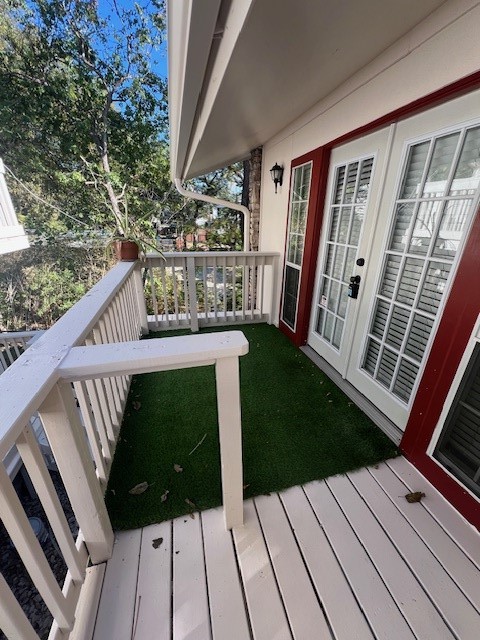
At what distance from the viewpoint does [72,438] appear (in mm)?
951

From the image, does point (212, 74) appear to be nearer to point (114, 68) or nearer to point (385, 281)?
point (385, 281)

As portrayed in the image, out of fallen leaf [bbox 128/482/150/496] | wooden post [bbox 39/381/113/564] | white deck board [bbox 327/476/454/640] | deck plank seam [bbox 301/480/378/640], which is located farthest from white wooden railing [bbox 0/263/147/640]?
white deck board [bbox 327/476/454/640]

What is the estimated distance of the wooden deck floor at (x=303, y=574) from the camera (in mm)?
1027

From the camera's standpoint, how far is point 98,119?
759 centimetres

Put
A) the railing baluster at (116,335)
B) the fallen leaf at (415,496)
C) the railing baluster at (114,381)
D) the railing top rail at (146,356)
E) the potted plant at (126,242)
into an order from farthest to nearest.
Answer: the potted plant at (126,242) < the railing baluster at (116,335) < the railing baluster at (114,381) < the fallen leaf at (415,496) < the railing top rail at (146,356)

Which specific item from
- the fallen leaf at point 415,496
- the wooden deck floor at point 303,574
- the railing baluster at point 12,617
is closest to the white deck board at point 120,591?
the wooden deck floor at point 303,574

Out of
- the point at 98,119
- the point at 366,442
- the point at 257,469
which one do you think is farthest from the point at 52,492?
the point at 98,119

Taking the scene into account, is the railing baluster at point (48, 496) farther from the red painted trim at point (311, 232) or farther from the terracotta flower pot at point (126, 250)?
the red painted trim at point (311, 232)

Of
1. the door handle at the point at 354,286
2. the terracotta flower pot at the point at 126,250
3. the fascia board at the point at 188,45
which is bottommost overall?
the door handle at the point at 354,286

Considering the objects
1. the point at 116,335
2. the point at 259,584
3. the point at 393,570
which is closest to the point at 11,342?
the point at 116,335

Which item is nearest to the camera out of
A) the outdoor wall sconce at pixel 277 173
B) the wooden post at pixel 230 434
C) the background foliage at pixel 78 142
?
the wooden post at pixel 230 434

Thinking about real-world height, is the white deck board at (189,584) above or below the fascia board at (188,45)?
below

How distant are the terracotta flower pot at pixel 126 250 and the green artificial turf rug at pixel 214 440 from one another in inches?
50.6

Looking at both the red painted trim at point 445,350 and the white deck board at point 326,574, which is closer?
the white deck board at point 326,574
